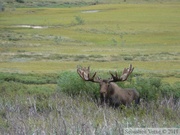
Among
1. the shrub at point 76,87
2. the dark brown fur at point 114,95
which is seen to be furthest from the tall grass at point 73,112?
the dark brown fur at point 114,95

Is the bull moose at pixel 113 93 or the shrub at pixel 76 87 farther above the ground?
the bull moose at pixel 113 93

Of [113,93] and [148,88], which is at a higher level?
[113,93]

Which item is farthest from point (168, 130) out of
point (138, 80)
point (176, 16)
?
point (176, 16)

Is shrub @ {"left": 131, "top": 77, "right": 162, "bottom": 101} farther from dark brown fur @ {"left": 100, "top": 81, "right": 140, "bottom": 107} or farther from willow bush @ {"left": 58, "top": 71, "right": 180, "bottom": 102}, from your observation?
dark brown fur @ {"left": 100, "top": 81, "right": 140, "bottom": 107}

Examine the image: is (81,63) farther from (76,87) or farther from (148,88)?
(148,88)

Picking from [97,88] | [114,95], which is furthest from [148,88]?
[114,95]

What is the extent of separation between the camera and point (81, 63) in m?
43.1

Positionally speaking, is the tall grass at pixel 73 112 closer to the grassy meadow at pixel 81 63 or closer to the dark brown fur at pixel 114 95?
the grassy meadow at pixel 81 63

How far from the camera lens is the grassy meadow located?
48.3 ft

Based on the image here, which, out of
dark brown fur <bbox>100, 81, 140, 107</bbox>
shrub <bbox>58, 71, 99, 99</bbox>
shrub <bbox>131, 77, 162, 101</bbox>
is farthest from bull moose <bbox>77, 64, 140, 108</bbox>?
shrub <bbox>131, 77, 162, 101</bbox>

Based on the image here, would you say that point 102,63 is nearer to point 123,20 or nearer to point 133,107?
point 133,107

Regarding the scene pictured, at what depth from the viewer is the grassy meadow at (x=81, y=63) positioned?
14.7 meters

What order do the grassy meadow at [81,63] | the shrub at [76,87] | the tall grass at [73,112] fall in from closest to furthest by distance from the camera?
the tall grass at [73,112] → the grassy meadow at [81,63] → the shrub at [76,87]

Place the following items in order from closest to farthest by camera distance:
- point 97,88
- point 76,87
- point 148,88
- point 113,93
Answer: point 113,93, point 97,88, point 148,88, point 76,87
